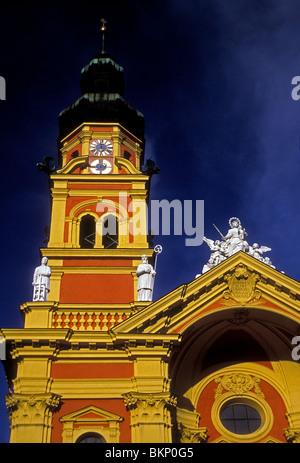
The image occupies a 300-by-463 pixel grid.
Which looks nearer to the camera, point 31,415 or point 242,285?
point 31,415

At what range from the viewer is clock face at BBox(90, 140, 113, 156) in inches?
1147

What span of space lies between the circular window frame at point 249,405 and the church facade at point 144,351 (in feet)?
0.10

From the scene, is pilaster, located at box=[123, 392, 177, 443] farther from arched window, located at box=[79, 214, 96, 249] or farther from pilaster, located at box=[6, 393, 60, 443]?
arched window, located at box=[79, 214, 96, 249]

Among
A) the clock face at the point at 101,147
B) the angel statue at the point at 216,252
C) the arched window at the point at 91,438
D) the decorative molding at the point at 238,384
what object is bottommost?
the arched window at the point at 91,438

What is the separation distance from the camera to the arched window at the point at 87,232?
1019 inches

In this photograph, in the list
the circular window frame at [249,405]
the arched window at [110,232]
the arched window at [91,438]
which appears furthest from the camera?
the arched window at [110,232]

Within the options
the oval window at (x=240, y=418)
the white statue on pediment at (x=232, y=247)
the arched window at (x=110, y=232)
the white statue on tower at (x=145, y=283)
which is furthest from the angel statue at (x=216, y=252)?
the oval window at (x=240, y=418)

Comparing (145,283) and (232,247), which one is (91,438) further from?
(232,247)

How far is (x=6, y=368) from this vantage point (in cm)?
1994

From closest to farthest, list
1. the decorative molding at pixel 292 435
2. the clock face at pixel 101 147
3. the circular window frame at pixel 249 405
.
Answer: the decorative molding at pixel 292 435 → the circular window frame at pixel 249 405 → the clock face at pixel 101 147

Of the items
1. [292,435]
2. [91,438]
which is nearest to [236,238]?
[292,435]

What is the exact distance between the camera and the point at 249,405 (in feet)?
68.9

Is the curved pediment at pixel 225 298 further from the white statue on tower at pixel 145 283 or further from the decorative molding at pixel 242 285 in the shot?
the white statue on tower at pixel 145 283

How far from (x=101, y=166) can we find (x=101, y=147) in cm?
139
